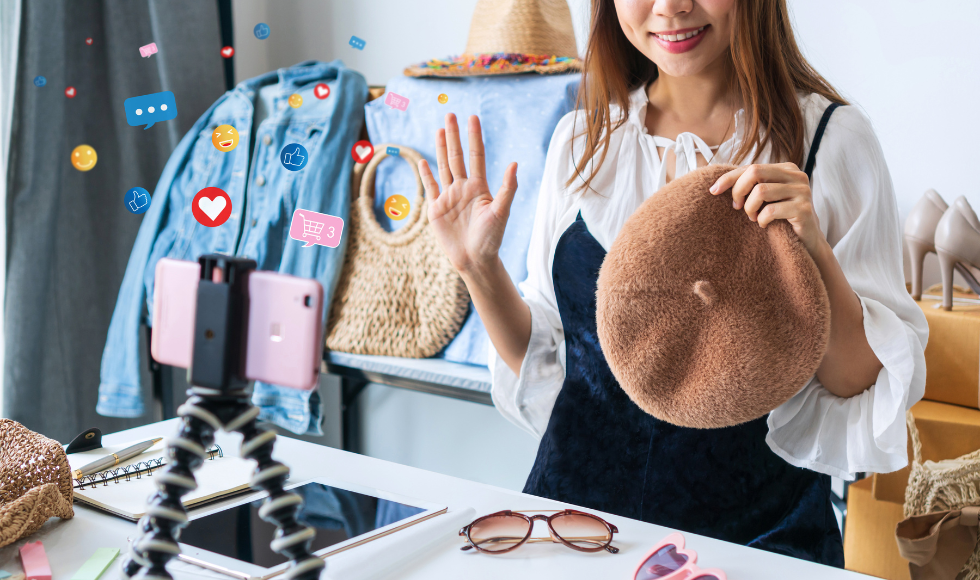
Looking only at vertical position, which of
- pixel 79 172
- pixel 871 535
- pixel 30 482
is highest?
pixel 79 172

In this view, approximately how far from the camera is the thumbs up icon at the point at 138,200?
5.61 ft

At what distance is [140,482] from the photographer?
Answer: 634 millimetres

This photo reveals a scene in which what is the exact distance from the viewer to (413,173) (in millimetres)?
1509

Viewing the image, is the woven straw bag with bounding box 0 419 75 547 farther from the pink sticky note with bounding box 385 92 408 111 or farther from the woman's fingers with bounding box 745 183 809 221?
the pink sticky note with bounding box 385 92 408 111

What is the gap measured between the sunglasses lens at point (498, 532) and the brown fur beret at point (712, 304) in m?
0.17

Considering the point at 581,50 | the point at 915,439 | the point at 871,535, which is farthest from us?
the point at 581,50

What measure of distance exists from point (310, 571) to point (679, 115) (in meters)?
0.77

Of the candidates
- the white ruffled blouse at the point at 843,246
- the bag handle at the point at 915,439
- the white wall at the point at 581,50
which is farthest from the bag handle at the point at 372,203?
the bag handle at the point at 915,439

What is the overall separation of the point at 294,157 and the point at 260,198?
12 centimetres

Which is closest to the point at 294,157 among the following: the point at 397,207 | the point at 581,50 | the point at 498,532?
the point at 397,207

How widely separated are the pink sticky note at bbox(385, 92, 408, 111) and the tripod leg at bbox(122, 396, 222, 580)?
4.29 feet

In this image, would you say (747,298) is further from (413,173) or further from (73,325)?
(73,325)

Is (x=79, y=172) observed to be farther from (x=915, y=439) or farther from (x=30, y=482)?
(x=915, y=439)

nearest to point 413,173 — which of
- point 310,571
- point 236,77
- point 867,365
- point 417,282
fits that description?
point 417,282
